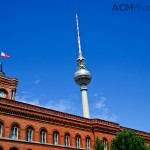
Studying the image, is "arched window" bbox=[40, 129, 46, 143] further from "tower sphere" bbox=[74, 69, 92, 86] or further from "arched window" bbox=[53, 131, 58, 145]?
"tower sphere" bbox=[74, 69, 92, 86]

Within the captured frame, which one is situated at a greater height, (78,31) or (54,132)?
(78,31)

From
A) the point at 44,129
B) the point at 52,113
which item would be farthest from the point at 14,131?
the point at 52,113

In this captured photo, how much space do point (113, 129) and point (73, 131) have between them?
8399 millimetres

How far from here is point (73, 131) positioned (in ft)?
136

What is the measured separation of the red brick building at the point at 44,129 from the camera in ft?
114

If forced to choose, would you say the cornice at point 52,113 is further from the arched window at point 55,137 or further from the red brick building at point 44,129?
the arched window at point 55,137

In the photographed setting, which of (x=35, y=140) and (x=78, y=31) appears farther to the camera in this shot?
(x=78, y=31)

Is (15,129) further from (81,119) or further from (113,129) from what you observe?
(113,129)

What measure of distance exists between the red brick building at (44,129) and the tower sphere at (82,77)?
723 inches

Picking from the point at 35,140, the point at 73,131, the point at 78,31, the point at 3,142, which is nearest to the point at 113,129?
the point at 73,131

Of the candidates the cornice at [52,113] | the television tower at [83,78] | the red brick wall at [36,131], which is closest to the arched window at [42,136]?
the red brick wall at [36,131]

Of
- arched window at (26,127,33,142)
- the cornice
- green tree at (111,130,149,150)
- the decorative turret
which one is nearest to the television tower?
the cornice

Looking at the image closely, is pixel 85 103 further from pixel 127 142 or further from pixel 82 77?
pixel 127 142

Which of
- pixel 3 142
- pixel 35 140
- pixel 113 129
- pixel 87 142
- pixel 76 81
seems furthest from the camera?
pixel 76 81
